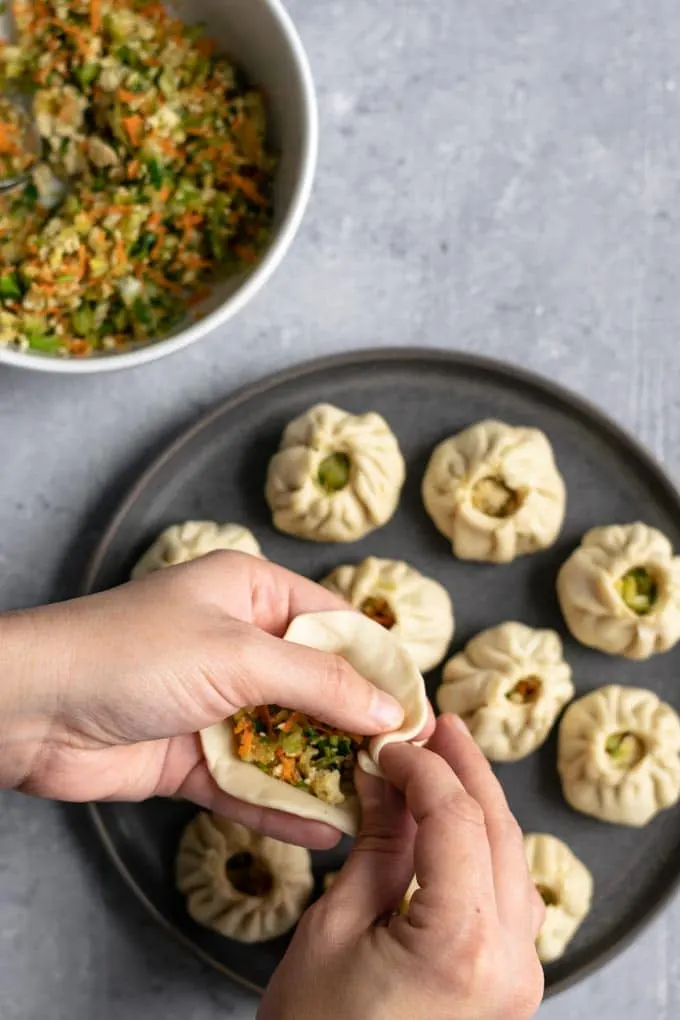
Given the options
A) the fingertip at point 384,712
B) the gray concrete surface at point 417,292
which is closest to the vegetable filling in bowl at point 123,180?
the gray concrete surface at point 417,292

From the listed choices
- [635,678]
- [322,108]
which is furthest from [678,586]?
[322,108]

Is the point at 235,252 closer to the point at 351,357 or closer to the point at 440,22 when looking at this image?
the point at 351,357

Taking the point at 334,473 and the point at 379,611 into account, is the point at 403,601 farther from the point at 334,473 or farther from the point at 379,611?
the point at 334,473

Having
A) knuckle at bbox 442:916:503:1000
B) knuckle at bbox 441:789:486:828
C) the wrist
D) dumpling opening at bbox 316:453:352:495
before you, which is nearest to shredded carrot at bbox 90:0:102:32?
dumpling opening at bbox 316:453:352:495

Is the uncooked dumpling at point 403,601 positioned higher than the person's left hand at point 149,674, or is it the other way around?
the uncooked dumpling at point 403,601

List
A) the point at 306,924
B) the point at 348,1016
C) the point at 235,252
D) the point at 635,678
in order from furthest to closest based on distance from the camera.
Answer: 1. the point at 635,678
2. the point at 235,252
3. the point at 306,924
4. the point at 348,1016

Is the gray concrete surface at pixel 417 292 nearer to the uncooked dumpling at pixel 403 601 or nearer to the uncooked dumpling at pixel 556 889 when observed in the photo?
A: the uncooked dumpling at pixel 556 889

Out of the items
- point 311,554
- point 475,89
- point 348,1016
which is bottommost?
point 348,1016
